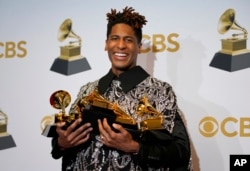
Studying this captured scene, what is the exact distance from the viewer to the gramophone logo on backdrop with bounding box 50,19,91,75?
1603 millimetres

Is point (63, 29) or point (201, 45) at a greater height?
point (63, 29)

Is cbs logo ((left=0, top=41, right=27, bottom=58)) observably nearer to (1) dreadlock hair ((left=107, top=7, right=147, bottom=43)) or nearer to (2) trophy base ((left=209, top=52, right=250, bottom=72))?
(1) dreadlock hair ((left=107, top=7, right=147, bottom=43))

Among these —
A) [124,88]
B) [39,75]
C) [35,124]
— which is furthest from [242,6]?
[35,124]

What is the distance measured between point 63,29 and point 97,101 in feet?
2.54

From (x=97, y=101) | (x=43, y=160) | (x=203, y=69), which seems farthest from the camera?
(x=43, y=160)

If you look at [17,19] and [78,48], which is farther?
[17,19]

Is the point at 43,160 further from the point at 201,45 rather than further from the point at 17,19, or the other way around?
the point at 201,45

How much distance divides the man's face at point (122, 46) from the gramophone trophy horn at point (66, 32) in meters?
0.53

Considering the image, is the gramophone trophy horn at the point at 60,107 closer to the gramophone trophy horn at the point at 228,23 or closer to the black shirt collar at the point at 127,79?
the black shirt collar at the point at 127,79

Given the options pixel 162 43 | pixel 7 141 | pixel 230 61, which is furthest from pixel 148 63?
pixel 7 141

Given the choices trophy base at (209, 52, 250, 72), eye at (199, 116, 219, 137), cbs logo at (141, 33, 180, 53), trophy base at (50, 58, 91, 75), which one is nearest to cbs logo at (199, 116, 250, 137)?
eye at (199, 116, 219, 137)

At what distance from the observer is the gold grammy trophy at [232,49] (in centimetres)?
143

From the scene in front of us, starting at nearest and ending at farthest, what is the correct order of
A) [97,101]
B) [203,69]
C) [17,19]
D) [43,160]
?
[97,101]
[203,69]
[43,160]
[17,19]

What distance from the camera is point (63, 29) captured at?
1639 mm
